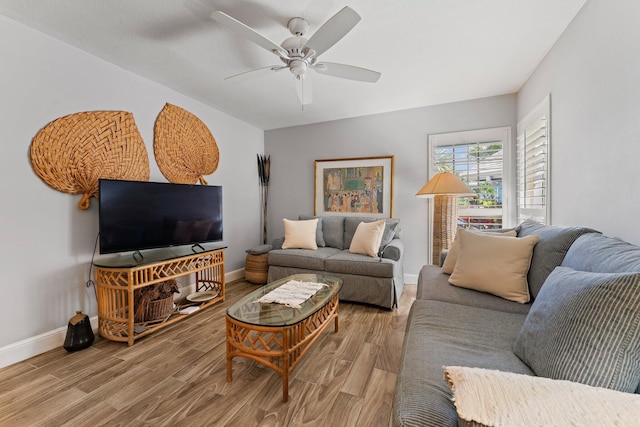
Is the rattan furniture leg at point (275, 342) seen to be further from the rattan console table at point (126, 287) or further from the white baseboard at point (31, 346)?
the white baseboard at point (31, 346)

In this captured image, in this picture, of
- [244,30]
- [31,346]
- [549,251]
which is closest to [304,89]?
[244,30]

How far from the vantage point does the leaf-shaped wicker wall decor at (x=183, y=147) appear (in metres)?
2.81

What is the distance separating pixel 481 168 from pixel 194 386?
12.1 ft

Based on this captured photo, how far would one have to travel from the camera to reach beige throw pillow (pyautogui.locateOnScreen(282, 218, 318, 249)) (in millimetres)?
3398

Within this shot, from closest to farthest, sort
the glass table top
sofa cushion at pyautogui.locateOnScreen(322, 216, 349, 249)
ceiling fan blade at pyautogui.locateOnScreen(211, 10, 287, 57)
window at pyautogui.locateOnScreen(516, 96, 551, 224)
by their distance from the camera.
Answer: ceiling fan blade at pyautogui.locateOnScreen(211, 10, 287, 57), the glass table top, window at pyautogui.locateOnScreen(516, 96, 551, 224), sofa cushion at pyautogui.locateOnScreen(322, 216, 349, 249)

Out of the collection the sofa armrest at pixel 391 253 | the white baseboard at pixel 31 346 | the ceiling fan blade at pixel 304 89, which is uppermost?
the ceiling fan blade at pixel 304 89

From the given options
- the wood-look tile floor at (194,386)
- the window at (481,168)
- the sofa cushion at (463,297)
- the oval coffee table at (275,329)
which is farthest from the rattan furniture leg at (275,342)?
the window at (481,168)

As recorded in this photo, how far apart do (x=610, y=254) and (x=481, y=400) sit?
1.02m

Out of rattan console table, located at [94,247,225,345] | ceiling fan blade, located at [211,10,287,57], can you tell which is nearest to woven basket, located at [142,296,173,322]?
rattan console table, located at [94,247,225,345]

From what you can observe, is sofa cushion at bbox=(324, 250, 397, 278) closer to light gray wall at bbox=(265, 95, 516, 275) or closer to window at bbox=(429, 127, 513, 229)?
light gray wall at bbox=(265, 95, 516, 275)

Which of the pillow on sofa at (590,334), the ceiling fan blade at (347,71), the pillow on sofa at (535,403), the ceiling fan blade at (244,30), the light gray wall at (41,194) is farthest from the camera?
the ceiling fan blade at (347,71)

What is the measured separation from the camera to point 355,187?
387 cm

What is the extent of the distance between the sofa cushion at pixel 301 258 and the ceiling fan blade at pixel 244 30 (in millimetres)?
2079

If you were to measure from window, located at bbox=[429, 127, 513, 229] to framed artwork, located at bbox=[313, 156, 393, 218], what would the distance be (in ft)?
2.55
